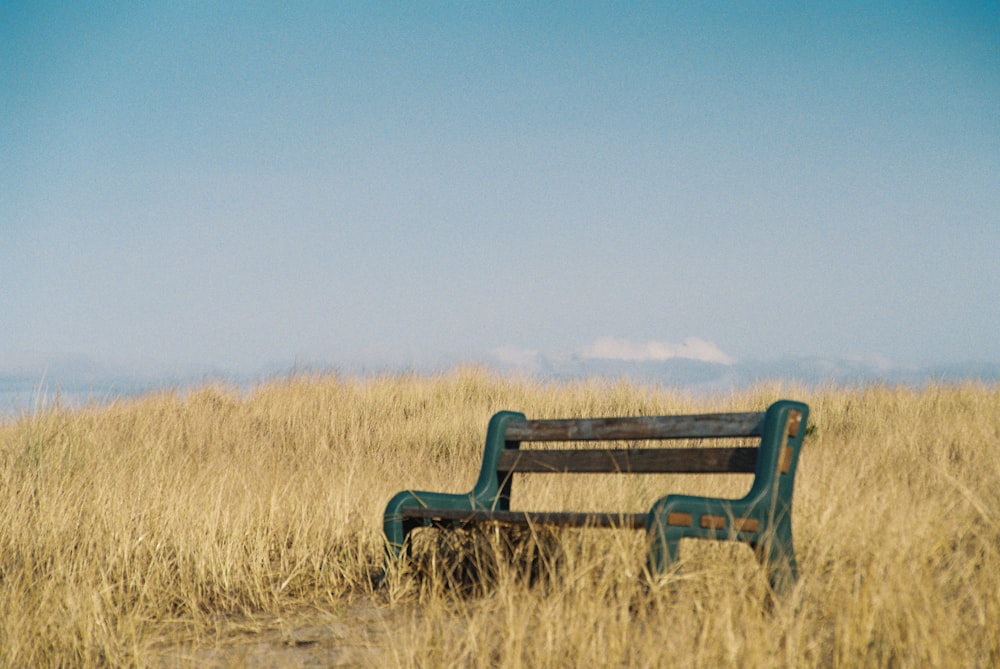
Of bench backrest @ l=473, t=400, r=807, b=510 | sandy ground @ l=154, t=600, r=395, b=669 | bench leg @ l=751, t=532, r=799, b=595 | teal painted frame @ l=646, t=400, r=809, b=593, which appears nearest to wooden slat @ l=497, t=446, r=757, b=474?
bench backrest @ l=473, t=400, r=807, b=510

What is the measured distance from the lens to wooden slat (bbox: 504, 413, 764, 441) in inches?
141

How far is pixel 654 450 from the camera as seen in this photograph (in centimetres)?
388

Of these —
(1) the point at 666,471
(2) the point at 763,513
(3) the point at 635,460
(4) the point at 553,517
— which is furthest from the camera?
(3) the point at 635,460

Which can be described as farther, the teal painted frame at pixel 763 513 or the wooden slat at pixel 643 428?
the wooden slat at pixel 643 428

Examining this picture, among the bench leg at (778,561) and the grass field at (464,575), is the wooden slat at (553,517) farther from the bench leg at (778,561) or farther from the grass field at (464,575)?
the bench leg at (778,561)

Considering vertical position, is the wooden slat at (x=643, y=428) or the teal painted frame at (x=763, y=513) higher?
the wooden slat at (x=643, y=428)

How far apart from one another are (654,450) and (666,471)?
109mm

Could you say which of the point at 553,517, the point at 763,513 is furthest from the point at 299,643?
the point at 763,513

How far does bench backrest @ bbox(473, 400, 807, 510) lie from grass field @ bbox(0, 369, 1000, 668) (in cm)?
35

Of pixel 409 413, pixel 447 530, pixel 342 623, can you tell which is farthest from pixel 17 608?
pixel 409 413

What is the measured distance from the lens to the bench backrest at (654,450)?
3.38 metres

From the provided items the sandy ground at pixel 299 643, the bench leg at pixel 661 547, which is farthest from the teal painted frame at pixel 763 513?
the sandy ground at pixel 299 643

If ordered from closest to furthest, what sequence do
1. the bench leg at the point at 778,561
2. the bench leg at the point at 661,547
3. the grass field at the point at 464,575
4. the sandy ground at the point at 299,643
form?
the grass field at the point at 464,575 → the bench leg at the point at 661,547 → the bench leg at the point at 778,561 → the sandy ground at the point at 299,643

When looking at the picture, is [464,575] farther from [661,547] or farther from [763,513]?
[763,513]
